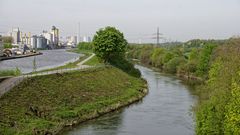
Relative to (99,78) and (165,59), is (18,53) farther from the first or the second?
(99,78)

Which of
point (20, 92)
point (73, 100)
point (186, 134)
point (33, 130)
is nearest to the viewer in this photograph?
point (33, 130)

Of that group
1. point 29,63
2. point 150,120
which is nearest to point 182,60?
point 29,63

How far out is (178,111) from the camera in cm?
3734

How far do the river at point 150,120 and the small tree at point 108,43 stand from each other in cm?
1597

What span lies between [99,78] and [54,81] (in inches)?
401

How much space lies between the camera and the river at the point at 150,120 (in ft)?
95.1

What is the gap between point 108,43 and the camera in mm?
60625

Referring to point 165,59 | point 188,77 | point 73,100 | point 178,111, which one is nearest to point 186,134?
point 178,111

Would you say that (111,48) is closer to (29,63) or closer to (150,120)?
(29,63)

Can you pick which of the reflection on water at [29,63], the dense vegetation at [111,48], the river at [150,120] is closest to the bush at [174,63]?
the dense vegetation at [111,48]

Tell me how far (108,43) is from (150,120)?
29.2 metres

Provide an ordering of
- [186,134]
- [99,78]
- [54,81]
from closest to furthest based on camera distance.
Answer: [186,134] → [54,81] → [99,78]

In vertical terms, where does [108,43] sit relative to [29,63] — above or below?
above

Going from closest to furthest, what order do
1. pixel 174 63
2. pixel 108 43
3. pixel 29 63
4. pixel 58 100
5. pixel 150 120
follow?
1. pixel 150 120
2. pixel 58 100
3. pixel 108 43
4. pixel 29 63
5. pixel 174 63
